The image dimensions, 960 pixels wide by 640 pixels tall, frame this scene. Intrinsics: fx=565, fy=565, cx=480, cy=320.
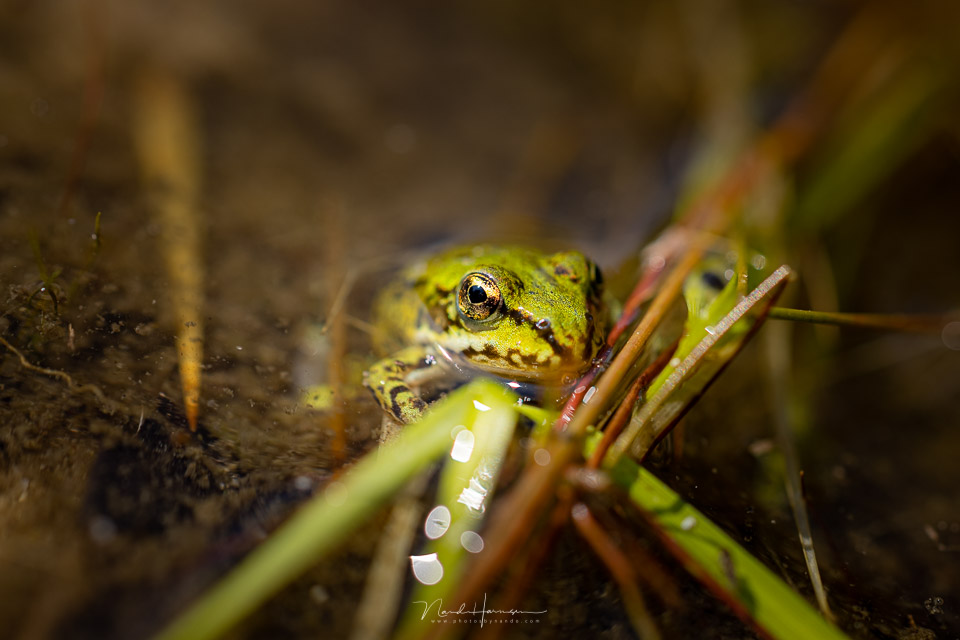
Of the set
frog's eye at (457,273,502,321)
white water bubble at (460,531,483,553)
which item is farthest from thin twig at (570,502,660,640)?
frog's eye at (457,273,502,321)

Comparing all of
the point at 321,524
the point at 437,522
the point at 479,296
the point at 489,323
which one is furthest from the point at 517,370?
the point at 321,524

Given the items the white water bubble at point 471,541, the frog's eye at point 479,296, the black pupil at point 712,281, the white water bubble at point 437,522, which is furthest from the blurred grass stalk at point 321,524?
the black pupil at point 712,281

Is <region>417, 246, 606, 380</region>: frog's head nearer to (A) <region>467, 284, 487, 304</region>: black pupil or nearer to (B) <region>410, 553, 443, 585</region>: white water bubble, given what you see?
(A) <region>467, 284, 487, 304</region>: black pupil

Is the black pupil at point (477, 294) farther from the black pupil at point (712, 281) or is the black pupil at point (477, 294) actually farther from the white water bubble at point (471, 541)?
the black pupil at point (712, 281)

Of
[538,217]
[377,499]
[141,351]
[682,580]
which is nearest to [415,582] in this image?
[377,499]

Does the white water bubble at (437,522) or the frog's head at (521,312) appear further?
the frog's head at (521,312)

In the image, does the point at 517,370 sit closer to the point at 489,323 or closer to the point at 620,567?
the point at 489,323

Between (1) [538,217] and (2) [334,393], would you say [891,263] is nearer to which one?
(1) [538,217]
